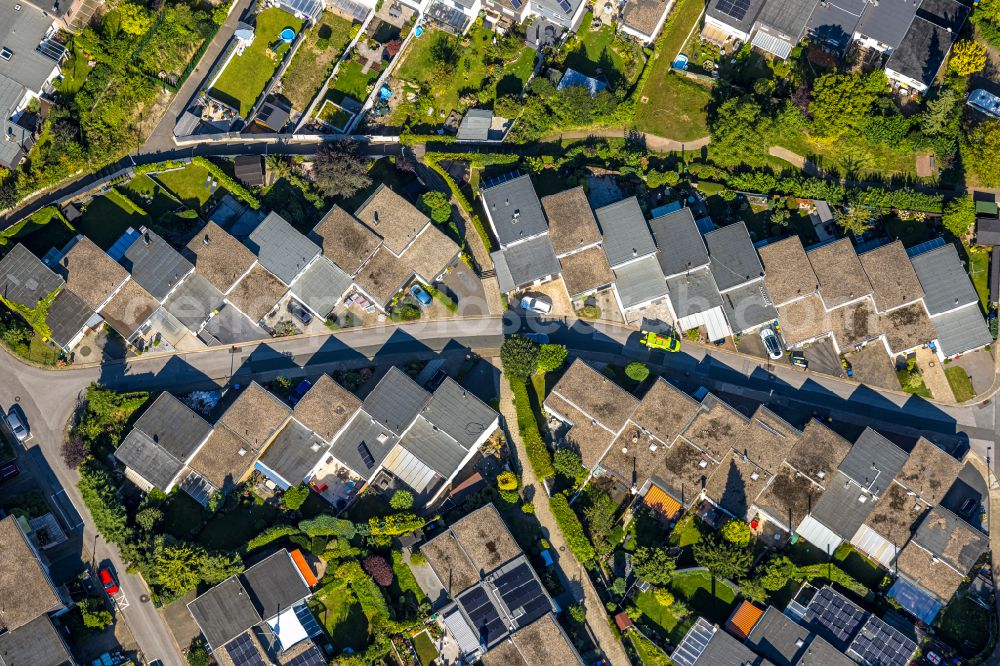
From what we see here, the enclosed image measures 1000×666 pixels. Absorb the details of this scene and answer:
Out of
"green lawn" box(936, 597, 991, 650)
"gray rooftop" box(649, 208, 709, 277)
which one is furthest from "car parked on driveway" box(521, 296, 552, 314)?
"green lawn" box(936, 597, 991, 650)

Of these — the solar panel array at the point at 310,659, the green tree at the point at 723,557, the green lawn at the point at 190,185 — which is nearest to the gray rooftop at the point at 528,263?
the green tree at the point at 723,557

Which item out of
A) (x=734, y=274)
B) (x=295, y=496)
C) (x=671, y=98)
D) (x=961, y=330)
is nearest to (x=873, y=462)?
(x=961, y=330)

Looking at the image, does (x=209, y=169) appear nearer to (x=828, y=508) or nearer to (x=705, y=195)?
(x=705, y=195)

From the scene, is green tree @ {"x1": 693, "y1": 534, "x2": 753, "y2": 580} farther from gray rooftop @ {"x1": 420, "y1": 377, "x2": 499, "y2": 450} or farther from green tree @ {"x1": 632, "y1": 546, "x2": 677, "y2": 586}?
gray rooftop @ {"x1": 420, "y1": 377, "x2": 499, "y2": 450}

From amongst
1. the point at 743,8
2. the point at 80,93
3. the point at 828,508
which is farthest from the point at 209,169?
the point at 828,508

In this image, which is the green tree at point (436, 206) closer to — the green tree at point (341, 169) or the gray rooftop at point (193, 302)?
the green tree at point (341, 169)

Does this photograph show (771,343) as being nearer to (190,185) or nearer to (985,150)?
(985,150)
